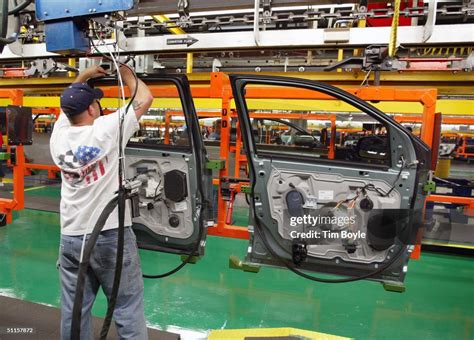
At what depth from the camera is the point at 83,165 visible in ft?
5.84

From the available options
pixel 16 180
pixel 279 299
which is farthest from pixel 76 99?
pixel 16 180

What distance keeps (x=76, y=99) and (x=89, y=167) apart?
35 cm

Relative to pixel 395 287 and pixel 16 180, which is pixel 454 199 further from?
pixel 16 180

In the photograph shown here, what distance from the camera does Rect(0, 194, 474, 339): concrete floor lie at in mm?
3064

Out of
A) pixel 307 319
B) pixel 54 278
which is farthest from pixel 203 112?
pixel 307 319

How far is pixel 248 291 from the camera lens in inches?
144

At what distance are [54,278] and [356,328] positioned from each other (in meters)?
3.21

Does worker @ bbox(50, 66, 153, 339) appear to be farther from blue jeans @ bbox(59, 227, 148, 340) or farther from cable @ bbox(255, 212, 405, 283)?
cable @ bbox(255, 212, 405, 283)

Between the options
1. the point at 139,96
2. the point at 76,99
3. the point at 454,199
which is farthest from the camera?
the point at 454,199

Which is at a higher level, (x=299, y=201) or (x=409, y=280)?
(x=299, y=201)

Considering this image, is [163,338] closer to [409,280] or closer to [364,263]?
[364,263]

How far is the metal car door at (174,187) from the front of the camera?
270 cm

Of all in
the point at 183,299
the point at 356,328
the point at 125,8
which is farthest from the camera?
the point at 183,299

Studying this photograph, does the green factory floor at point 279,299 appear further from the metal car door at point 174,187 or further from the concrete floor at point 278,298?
the metal car door at point 174,187
